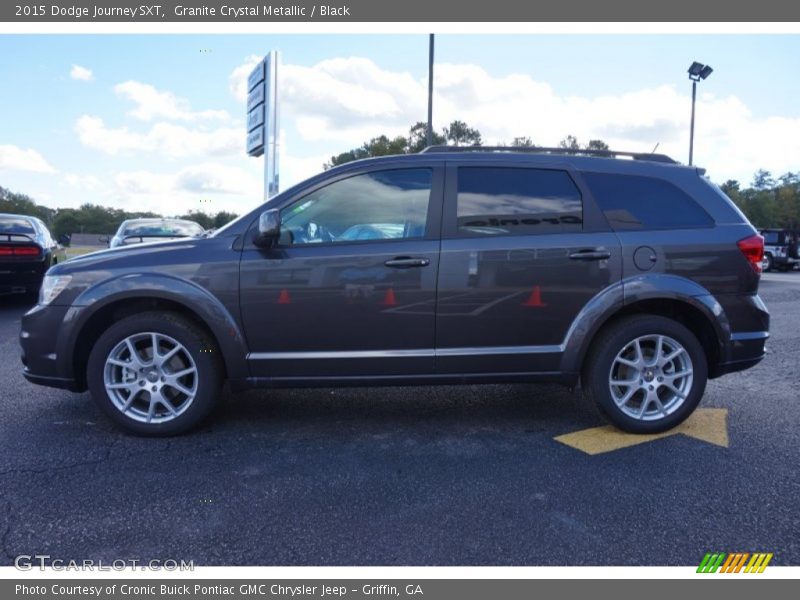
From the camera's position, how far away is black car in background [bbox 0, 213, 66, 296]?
8.70 metres

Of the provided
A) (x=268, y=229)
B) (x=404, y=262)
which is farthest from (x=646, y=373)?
(x=268, y=229)

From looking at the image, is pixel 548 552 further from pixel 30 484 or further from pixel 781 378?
pixel 781 378

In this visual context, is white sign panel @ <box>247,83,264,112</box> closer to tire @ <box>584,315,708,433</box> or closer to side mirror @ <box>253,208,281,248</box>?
side mirror @ <box>253,208,281,248</box>

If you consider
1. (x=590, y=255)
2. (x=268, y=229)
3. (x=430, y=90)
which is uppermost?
(x=430, y=90)

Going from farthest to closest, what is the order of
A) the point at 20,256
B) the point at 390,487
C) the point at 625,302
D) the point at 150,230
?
the point at 150,230
the point at 20,256
the point at 625,302
the point at 390,487

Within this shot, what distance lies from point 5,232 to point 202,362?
7.04 m

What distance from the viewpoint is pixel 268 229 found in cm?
358

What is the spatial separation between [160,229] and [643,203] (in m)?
9.29

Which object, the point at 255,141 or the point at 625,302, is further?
the point at 255,141

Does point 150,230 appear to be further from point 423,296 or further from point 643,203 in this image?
point 643,203

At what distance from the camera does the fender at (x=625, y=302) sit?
3789 mm

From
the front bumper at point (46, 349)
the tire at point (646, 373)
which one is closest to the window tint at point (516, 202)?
the tire at point (646, 373)

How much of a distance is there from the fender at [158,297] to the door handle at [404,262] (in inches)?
41.3
